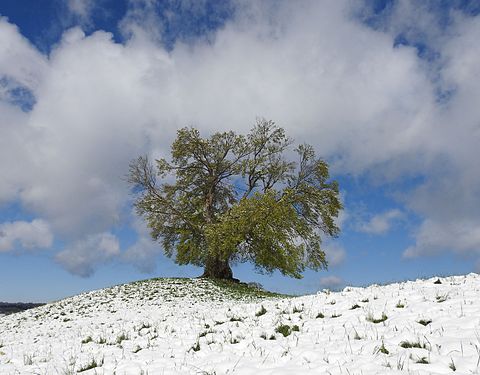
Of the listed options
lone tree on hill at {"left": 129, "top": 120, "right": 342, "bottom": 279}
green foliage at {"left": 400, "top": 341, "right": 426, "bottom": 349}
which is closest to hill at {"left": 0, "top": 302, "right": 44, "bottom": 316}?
lone tree on hill at {"left": 129, "top": 120, "right": 342, "bottom": 279}

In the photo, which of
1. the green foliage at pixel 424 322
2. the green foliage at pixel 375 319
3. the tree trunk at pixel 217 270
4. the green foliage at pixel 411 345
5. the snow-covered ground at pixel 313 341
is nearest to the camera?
the snow-covered ground at pixel 313 341

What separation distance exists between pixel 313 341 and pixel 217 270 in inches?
1114

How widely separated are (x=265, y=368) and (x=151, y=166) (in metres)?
31.9

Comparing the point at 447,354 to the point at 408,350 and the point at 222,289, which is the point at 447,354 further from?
the point at 222,289

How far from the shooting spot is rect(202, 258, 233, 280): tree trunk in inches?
1462

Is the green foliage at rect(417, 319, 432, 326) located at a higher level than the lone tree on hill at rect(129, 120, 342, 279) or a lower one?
lower

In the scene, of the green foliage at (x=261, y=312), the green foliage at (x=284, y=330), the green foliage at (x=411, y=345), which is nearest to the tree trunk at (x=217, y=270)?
Result: the green foliage at (x=261, y=312)

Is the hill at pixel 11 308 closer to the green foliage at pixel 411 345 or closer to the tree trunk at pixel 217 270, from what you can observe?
the tree trunk at pixel 217 270

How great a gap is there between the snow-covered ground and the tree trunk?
2160 centimetres

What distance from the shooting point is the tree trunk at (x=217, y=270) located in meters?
37.1

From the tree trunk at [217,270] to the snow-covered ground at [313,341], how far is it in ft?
70.9

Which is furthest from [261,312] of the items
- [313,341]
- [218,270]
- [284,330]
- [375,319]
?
[218,270]

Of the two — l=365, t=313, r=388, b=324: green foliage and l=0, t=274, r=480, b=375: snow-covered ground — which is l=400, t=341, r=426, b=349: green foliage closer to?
l=0, t=274, r=480, b=375: snow-covered ground

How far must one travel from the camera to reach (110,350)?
11.3 m
